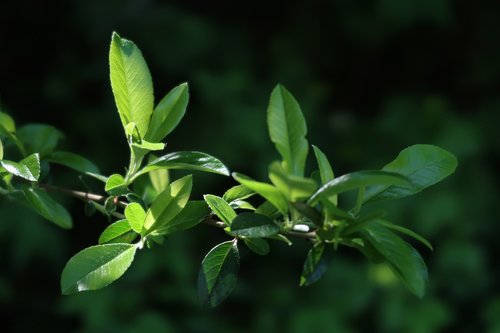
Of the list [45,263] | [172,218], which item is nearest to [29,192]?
[172,218]

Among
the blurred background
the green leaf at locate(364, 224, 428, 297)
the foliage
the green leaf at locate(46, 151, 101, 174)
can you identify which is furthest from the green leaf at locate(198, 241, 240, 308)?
the blurred background

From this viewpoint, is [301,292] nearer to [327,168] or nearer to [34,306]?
[34,306]

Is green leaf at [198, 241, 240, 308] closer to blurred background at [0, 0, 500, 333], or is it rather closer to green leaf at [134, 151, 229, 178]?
green leaf at [134, 151, 229, 178]

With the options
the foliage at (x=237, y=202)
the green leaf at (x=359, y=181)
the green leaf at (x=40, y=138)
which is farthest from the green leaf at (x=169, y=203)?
the green leaf at (x=40, y=138)

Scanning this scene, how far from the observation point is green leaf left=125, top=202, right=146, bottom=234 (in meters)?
0.58

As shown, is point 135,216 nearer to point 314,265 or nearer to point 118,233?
point 118,233

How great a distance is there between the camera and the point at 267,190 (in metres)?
0.51

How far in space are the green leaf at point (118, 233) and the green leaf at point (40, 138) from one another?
21 centimetres

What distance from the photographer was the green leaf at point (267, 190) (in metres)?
0.50

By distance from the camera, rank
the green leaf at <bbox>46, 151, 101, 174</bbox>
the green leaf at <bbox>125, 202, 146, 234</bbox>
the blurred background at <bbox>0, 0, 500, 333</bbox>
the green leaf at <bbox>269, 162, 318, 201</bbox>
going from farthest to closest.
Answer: the blurred background at <bbox>0, 0, 500, 333</bbox>
the green leaf at <bbox>46, 151, 101, 174</bbox>
the green leaf at <bbox>125, 202, 146, 234</bbox>
the green leaf at <bbox>269, 162, 318, 201</bbox>

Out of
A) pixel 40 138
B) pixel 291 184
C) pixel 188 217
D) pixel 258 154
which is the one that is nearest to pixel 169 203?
pixel 188 217

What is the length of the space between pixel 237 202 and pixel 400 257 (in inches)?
5.4

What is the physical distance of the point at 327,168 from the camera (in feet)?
1.87

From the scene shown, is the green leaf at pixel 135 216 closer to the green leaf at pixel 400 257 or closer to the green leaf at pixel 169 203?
the green leaf at pixel 169 203
